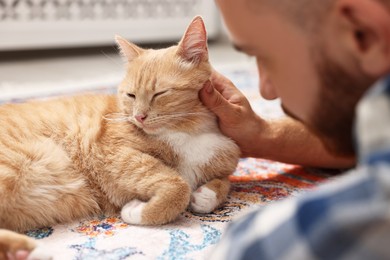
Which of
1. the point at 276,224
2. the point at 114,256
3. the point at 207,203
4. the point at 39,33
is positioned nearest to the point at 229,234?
the point at 276,224

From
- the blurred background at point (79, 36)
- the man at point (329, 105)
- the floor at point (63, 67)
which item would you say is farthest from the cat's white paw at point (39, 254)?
the blurred background at point (79, 36)

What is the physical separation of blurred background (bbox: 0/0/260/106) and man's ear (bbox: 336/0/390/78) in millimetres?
2009

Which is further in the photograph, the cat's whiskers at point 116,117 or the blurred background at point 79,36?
the blurred background at point 79,36

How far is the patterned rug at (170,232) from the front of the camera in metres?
0.99

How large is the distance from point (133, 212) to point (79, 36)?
8.07 feet

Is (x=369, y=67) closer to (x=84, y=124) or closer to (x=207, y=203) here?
(x=207, y=203)

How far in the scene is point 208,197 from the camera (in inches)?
46.3

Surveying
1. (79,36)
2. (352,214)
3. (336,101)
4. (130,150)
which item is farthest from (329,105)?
(79,36)

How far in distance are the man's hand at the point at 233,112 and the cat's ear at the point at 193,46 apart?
0.25 ft

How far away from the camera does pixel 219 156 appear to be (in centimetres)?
126

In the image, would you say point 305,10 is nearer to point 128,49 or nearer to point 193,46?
point 193,46

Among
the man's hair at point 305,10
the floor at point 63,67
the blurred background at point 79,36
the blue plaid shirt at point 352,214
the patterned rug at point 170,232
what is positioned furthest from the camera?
the blurred background at point 79,36

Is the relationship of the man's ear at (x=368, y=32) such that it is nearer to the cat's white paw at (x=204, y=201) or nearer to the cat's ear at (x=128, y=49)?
the cat's white paw at (x=204, y=201)

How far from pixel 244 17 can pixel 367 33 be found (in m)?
0.21
